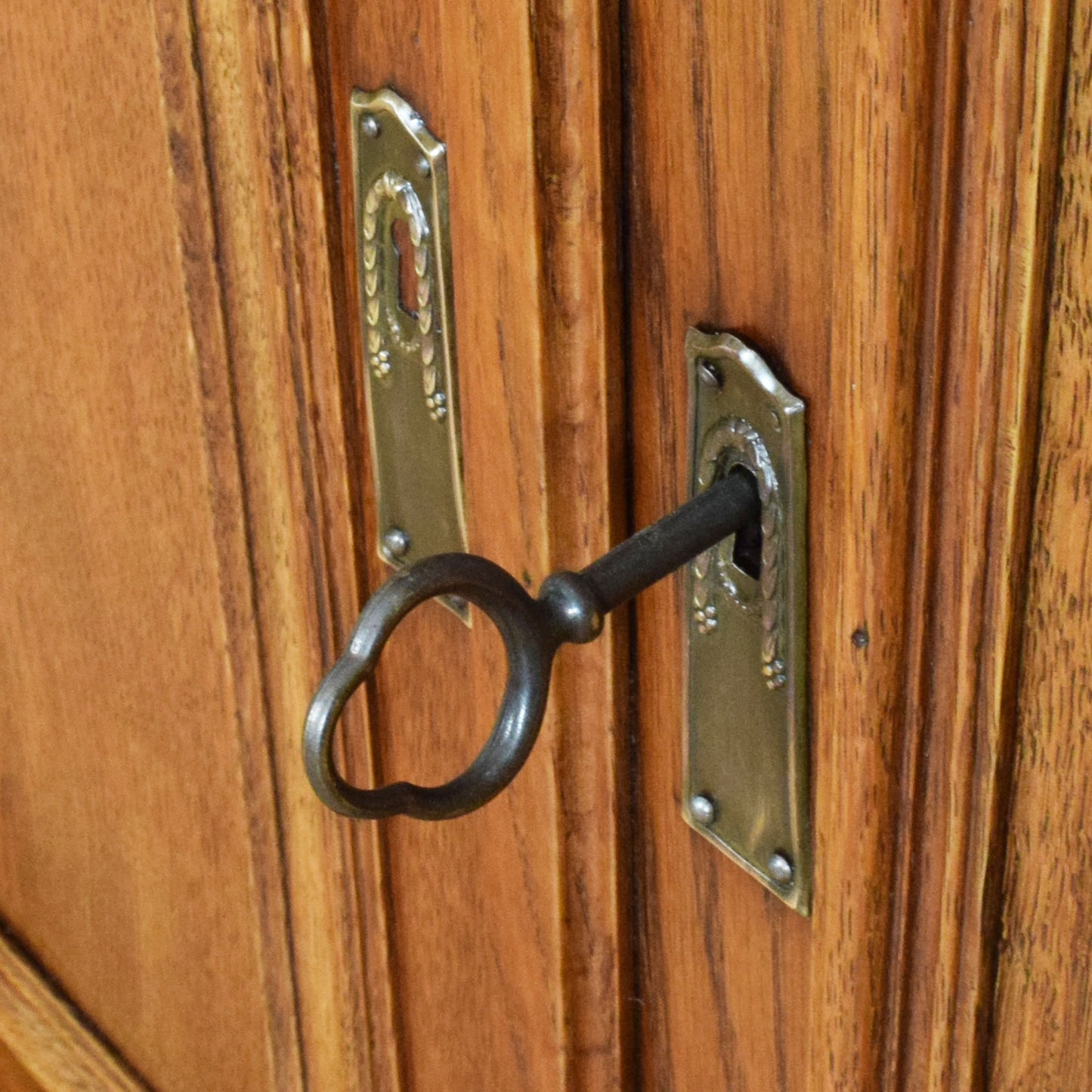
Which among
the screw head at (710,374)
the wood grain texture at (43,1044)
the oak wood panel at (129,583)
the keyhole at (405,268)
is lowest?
the wood grain texture at (43,1044)

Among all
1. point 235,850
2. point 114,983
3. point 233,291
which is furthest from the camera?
point 114,983

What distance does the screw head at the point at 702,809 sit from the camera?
1.55 ft

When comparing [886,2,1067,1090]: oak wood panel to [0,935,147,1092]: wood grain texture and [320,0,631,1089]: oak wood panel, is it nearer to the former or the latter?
[320,0,631,1089]: oak wood panel

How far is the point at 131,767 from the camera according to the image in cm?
82

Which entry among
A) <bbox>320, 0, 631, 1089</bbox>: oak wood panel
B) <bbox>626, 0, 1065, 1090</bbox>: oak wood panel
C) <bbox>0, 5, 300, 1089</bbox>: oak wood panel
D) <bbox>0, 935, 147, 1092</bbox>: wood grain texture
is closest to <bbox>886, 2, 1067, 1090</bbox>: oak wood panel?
<bbox>626, 0, 1065, 1090</bbox>: oak wood panel

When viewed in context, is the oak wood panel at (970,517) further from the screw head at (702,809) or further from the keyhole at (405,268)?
the keyhole at (405,268)

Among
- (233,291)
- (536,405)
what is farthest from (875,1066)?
(233,291)

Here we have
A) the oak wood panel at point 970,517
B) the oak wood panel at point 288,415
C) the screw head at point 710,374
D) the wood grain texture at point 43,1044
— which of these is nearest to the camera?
the oak wood panel at point 970,517

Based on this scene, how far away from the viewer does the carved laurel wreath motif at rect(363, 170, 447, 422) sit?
500mm

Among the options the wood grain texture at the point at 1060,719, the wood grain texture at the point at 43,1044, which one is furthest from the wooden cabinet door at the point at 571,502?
the wood grain texture at the point at 43,1044

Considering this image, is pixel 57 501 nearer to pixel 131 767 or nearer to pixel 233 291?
pixel 131 767

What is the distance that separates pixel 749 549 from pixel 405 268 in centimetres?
16

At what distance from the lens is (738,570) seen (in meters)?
0.43

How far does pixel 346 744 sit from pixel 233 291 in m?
0.18
